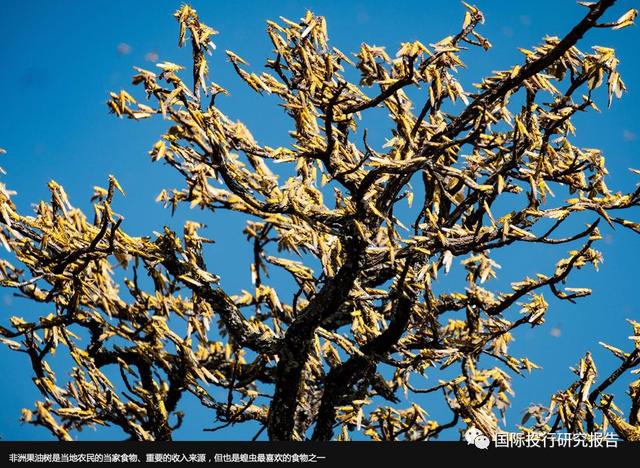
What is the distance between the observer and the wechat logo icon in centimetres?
797

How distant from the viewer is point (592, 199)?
25.7 ft

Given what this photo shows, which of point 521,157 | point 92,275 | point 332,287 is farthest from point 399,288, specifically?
point 92,275

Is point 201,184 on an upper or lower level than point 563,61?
lower

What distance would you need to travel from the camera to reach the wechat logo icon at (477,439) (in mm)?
7969

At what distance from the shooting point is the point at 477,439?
26.4 ft

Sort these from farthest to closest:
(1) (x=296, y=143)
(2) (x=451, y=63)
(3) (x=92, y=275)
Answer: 1. (3) (x=92, y=275)
2. (1) (x=296, y=143)
3. (2) (x=451, y=63)

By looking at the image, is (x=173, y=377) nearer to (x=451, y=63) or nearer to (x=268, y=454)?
(x=268, y=454)

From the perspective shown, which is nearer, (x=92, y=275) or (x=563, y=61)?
(x=563, y=61)

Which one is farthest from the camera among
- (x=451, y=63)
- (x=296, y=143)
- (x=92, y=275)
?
(x=92, y=275)

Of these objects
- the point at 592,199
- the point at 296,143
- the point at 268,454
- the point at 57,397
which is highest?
the point at 296,143

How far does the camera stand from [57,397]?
9422 millimetres

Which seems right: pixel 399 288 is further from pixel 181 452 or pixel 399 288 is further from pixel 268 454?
pixel 181 452

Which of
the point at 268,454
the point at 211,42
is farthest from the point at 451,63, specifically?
the point at 268,454

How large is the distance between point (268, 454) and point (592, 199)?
344cm
